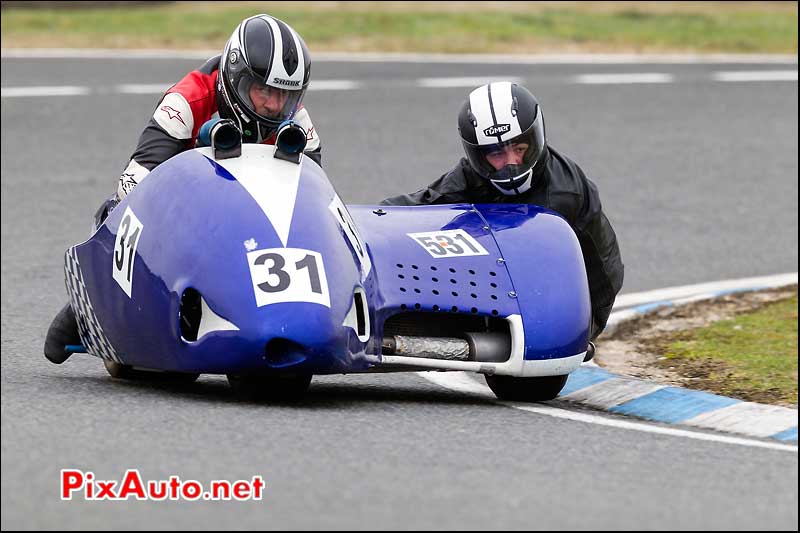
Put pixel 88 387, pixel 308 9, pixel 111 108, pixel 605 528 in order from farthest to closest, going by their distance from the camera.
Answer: pixel 308 9
pixel 111 108
pixel 88 387
pixel 605 528

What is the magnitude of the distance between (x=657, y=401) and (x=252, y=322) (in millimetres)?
1761

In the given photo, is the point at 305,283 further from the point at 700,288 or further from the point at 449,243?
the point at 700,288

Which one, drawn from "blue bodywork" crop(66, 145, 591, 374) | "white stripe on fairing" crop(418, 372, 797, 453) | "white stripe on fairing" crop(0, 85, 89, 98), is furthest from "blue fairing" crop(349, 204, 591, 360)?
"white stripe on fairing" crop(0, 85, 89, 98)

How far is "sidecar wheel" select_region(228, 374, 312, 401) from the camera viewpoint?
5.47 metres

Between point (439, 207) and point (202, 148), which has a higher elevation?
point (202, 148)

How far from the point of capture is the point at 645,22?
18.1 metres

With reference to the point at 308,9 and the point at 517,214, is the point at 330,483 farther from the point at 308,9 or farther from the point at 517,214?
the point at 308,9

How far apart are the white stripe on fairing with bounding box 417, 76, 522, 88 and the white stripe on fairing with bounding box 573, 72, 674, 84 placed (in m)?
0.81

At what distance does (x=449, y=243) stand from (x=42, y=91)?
29.1ft

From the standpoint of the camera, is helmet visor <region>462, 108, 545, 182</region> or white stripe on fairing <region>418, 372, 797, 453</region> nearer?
white stripe on fairing <region>418, 372, 797, 453</region>

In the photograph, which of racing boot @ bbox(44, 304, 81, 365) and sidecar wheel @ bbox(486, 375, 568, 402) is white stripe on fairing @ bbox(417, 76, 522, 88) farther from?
sidecar wheel @ bbox(486, 375, 568, 402)

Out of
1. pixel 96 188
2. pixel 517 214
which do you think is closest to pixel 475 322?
pixel 517 214

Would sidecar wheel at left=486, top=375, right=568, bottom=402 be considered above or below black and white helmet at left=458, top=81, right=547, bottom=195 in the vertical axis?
below

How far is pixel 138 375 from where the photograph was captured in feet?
20.1
